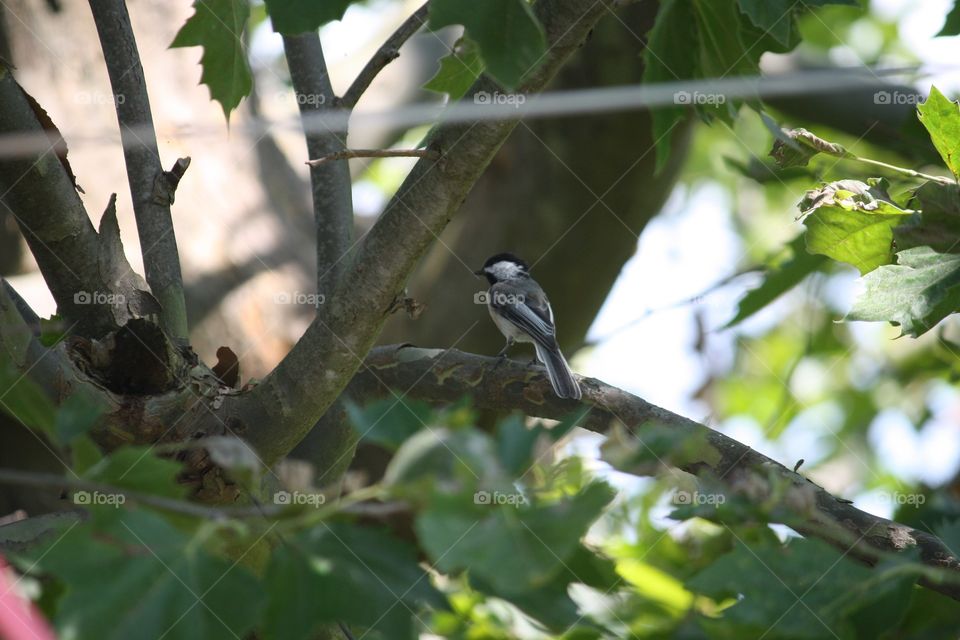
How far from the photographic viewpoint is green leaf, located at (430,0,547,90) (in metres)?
1.39

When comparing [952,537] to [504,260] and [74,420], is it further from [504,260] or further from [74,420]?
[504,260]

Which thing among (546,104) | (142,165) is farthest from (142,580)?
(546,104)

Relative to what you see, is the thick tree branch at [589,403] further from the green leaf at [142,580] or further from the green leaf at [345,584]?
the green leaf at [142,580]

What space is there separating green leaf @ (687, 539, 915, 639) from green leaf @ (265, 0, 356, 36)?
1154mm

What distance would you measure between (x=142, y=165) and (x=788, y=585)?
1758 millimetres

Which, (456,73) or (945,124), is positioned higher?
(456,73)

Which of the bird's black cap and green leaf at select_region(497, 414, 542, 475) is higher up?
the bird's black cap

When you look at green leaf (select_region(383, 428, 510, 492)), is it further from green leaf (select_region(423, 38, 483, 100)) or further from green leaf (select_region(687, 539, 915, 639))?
green leaf (select_region(423, 38, 483, 100))

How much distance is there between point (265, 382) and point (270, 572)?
39.4 inches

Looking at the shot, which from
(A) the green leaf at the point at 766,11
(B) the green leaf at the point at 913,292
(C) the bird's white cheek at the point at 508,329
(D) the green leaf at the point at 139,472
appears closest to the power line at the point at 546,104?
(A) the green leaf at the point at 766,11

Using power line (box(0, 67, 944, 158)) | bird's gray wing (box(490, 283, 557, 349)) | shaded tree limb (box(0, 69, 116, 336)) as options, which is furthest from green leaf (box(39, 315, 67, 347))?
bird's gray wing (box(490, 283, 557, 349))

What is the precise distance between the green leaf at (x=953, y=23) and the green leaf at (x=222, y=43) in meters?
1.74

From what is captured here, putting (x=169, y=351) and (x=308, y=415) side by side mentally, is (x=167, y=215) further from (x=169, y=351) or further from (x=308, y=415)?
(x=308, y=415)

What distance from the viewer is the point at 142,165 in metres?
2.11
